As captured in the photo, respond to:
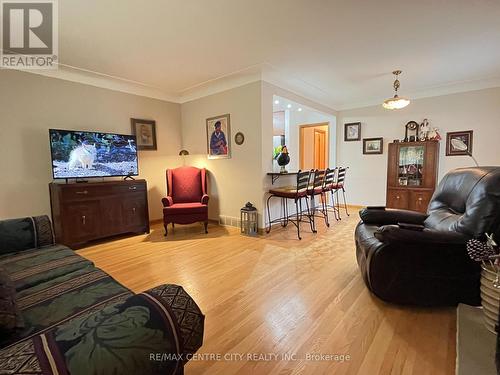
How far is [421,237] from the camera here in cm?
169

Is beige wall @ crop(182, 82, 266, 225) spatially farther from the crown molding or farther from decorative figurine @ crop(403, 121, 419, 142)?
decorative figurine @ crop(403, 121, 419, 142)

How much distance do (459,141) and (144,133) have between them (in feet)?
17.9

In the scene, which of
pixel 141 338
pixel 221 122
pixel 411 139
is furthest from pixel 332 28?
pixel 411 139

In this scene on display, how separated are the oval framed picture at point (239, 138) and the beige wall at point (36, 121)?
1.84 meters

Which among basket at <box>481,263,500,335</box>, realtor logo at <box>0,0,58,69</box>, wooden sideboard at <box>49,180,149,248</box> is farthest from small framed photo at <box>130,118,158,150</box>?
basket at <box>481,263,500,335</box>

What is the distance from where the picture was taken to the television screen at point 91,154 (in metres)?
3.14

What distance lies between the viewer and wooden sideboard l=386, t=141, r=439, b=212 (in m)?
4.41

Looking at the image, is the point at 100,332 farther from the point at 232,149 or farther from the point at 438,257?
the point at 232,149

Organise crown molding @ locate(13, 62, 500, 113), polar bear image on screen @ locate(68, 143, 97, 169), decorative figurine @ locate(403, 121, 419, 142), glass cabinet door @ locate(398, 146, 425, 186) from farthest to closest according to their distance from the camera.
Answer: decorative figurine @ locate(403, 121, 419, 142), glass cabinet door @ locate(398, 146, 425, 186), crown molding @ locate(13, 62, 500, 113), polar bear image on screen @ locate(68, 143, 97, 169)

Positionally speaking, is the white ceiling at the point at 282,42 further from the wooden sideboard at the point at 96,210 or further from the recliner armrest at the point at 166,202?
the recliner armrest at the point at 166,202

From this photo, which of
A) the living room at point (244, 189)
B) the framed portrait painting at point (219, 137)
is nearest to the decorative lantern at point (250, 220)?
the living room at point (244, 189)

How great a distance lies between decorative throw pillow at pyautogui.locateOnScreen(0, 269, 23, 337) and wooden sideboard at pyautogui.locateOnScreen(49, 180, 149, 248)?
2.63 metres

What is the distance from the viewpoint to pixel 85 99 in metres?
3.61

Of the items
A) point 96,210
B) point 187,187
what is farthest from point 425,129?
point 96,210
